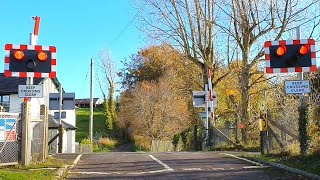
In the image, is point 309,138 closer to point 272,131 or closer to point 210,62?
point 272,131

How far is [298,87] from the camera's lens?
1127 cm

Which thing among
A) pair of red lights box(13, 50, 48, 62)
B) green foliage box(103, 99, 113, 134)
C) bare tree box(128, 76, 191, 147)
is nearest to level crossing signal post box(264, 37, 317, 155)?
pair of red lights box(13, 50, 48, 62)

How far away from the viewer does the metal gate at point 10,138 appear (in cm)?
1138

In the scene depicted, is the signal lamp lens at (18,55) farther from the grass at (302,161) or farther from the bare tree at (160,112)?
the bare tree at (160,112)

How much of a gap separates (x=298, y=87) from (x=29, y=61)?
22.0ft

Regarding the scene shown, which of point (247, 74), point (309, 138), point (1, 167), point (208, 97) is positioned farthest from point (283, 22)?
point (1, 167)

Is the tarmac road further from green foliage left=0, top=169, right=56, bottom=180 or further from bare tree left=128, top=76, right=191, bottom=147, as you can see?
bare tree left=128, top=76, right=191, bottom=147

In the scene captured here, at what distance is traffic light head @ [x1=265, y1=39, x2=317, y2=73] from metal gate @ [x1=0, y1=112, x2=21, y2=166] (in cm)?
653

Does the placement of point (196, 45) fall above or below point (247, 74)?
above

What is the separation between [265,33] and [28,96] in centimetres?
1479

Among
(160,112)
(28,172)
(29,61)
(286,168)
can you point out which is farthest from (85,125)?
(286,168)

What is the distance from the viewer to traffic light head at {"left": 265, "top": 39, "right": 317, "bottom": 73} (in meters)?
11.2

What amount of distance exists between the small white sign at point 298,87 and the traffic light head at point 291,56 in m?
0.30

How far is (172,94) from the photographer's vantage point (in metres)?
42.0
